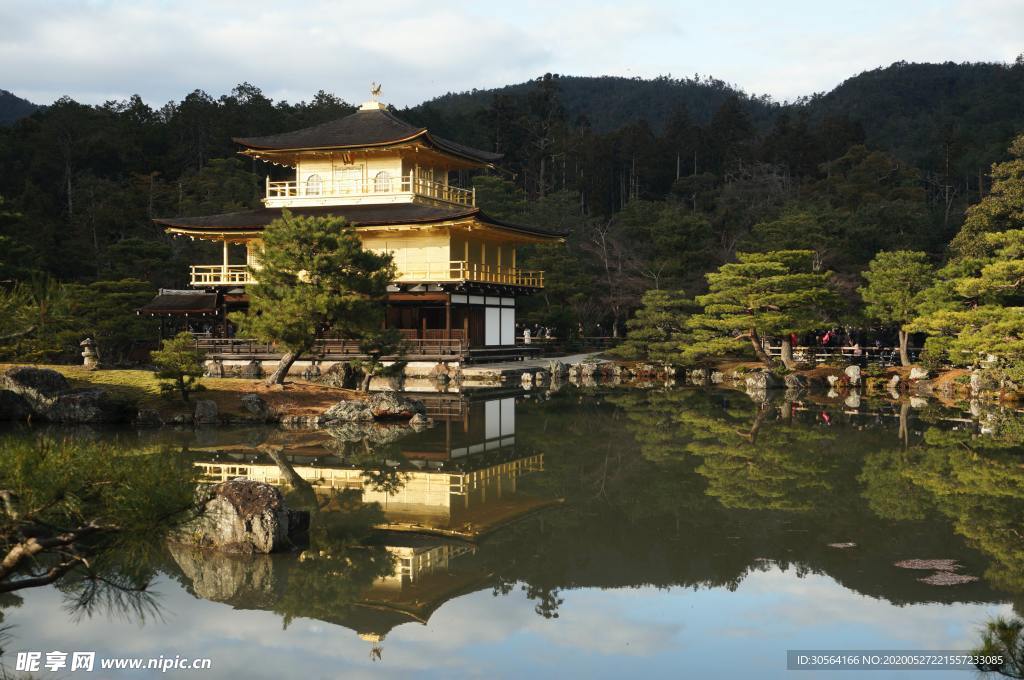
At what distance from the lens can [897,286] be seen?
28.6 m

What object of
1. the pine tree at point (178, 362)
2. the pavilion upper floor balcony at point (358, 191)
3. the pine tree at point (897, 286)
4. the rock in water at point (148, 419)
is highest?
the pavilion upper floor balcony at point (358, 191)

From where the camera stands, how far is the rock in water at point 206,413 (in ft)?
60.7

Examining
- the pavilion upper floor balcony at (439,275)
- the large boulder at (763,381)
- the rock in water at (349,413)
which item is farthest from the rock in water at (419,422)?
the large boulder at (763,381)

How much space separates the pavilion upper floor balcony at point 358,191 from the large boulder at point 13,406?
1776cm

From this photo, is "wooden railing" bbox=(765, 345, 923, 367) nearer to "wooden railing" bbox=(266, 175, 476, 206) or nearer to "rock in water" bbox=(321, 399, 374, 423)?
"wooden railing" bbox=(266, 175, 476, 206)

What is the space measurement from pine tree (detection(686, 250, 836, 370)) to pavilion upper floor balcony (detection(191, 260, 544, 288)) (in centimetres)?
735

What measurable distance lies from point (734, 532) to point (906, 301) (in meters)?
20.4

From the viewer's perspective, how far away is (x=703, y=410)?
22.4 meters

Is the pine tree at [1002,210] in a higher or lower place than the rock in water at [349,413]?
higher

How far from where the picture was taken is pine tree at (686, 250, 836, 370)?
93.7 ft

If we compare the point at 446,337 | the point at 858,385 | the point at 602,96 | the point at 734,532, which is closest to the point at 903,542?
the point at 734,532

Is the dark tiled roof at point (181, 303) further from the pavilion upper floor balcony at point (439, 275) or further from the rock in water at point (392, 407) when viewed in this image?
the rock in water at point (392, 407)

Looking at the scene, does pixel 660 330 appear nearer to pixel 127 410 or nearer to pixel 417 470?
pixel 127 410

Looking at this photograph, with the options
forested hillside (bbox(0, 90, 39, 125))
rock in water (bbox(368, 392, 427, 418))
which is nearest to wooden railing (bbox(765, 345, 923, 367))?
rock in water (bbox(368, 392, 427, 418))
